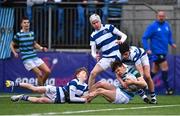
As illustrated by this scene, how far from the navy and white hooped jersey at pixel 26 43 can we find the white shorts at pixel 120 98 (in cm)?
430

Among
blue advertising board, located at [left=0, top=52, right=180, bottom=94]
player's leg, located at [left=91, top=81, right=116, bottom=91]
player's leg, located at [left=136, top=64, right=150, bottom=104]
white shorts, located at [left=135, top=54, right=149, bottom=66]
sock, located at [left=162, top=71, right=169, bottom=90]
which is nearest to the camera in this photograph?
player's leg, located at [left=91, top=81, right=116, bottom=91]

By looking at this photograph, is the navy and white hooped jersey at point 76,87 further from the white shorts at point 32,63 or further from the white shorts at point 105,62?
the white shorts at point 32,63

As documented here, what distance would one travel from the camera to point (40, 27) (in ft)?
77.0

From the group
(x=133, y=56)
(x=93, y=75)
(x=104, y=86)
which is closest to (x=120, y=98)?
(x=104, y=86)

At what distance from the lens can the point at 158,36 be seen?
21094 mm

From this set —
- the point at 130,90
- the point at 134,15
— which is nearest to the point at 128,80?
the point at 130,90

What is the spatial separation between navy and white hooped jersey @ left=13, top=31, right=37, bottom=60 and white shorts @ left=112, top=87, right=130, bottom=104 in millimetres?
4304

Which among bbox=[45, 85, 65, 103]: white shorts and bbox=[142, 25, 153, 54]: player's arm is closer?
bbox=[45, 85, 65, 103]: white shorts

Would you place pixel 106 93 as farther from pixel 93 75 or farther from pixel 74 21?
pixel 74 21

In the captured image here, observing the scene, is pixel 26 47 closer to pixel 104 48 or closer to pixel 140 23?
pixel 104 48

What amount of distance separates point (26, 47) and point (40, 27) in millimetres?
4011

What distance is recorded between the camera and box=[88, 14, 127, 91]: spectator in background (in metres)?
17.3

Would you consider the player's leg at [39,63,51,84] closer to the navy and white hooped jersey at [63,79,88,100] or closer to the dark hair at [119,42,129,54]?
the dark hair at [119,42,129,54]

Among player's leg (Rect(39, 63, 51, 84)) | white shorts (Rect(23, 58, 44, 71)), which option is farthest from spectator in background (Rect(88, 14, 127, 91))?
white shorts (Rect(23, 58, 44, 71))
